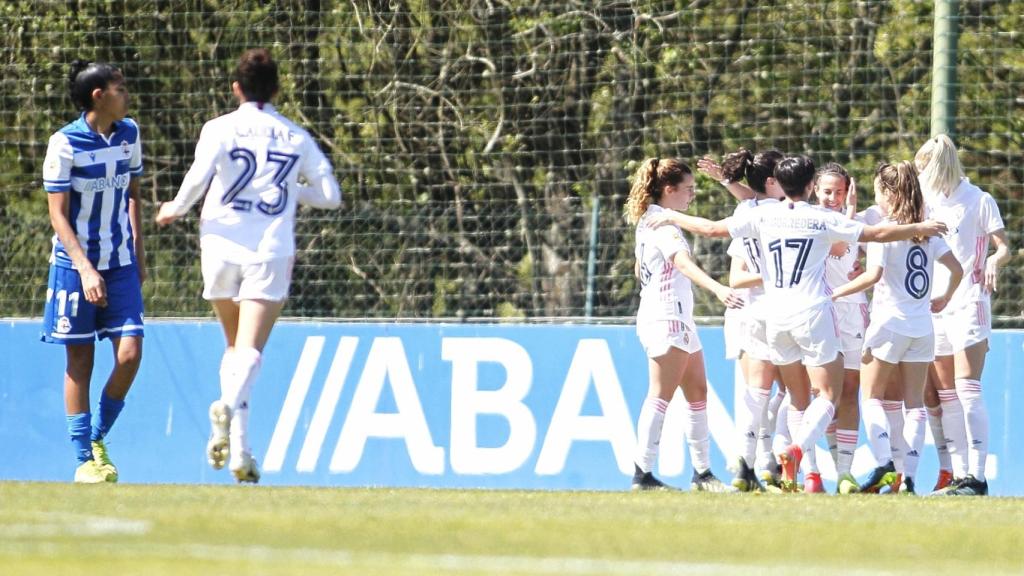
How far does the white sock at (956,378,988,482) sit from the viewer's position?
9523 mm

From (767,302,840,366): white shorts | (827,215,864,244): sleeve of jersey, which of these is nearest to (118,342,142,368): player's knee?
(767,302,840,366): white shorts

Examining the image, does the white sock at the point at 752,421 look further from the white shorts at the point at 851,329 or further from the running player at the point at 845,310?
the white shorts at the point at 851,329

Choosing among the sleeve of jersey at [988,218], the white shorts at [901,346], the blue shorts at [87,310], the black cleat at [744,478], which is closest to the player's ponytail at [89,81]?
the blue shorts at [87,310]

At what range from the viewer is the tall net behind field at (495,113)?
1292cm

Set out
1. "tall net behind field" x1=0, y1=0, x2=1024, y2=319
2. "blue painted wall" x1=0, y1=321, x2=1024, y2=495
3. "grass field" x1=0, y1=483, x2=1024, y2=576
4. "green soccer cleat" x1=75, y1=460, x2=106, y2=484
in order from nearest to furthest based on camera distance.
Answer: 1. "grass field" x1=0, y1=483, x2=1024, y2=576
2. "green soccer cleat" x1=75, y1=460, x2=106, y2=484
3. "blue painted wall" x1=0, y1=321, x2=1024, y2=495
4. "tall net behind field" x1=0, y1=0, x2=1024, y2=319

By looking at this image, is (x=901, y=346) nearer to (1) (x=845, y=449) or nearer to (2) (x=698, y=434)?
(1) (x=845, y=449)

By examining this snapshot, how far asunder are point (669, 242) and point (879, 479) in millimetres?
1578

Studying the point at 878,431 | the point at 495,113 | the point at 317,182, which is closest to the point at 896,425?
the point at 878,431

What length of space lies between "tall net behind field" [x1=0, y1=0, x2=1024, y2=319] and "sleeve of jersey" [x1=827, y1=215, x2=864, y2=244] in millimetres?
3675

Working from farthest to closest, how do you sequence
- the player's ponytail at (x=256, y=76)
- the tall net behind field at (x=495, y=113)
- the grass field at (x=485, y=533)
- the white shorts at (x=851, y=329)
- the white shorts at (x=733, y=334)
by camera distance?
the tall net behind field at (x=495, y=113) → the white shorts at (x=733, y=334) → the white shorts at (x=851, y=329) → the player's ponytail at (x=256, y=76) → the grass field at (x=485, y=533)

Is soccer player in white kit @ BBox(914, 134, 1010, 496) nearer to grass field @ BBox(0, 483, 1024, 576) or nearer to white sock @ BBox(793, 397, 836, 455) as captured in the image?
white sock @ BBox(793, 397, 836, 455)

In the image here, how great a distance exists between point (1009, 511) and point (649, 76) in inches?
287

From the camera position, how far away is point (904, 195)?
9.05 meters

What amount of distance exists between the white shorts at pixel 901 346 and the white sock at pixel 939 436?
717 millimetres
